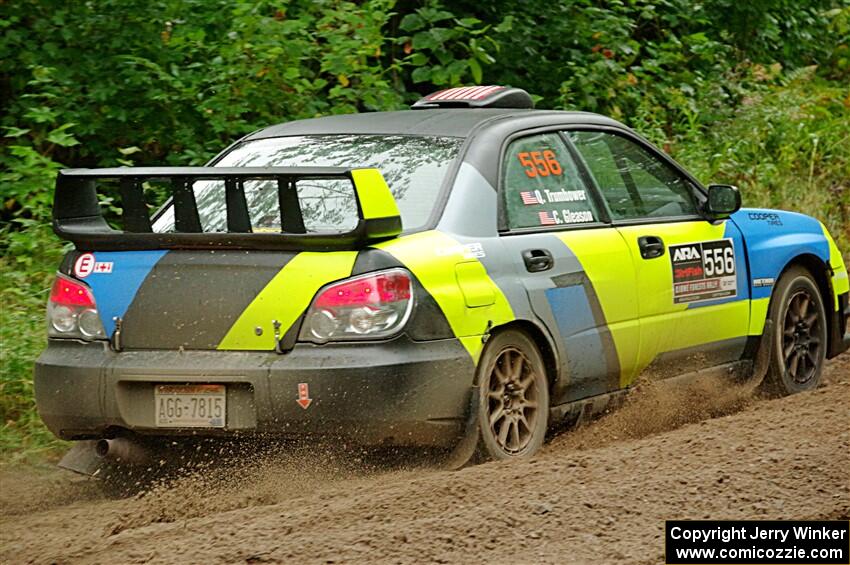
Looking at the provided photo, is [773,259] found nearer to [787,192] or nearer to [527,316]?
[527,316]

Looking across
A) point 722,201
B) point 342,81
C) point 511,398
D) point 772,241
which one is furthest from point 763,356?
point 342,81

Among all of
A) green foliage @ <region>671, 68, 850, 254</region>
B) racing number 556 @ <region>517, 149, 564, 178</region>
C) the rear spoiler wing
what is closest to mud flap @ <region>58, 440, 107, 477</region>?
the rear spoiler wing

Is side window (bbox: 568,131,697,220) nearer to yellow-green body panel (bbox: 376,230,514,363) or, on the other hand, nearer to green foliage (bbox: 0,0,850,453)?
yellow-green body panel (bbox: 376,230,514,363)

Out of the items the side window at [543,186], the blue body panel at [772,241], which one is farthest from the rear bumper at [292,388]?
the blue body panel at [772,241]

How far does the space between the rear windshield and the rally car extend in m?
0.01

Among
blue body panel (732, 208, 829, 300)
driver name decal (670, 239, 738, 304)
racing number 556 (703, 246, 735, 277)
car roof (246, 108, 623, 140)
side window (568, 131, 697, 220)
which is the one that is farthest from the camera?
blue body panel (732, 208, 829, 300)

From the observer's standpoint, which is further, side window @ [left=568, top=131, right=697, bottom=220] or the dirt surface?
side window @ [left=568, top=131, right=697, bottom=220]

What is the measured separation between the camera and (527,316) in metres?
6.19

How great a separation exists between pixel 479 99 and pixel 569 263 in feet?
3.83

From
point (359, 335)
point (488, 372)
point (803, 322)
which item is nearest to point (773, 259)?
point (803, 322)

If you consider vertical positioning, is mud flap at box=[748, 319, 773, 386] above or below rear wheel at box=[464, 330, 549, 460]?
below

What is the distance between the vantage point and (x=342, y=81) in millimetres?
10648

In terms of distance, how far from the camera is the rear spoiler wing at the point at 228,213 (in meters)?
5.54

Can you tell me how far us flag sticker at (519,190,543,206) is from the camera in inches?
257
